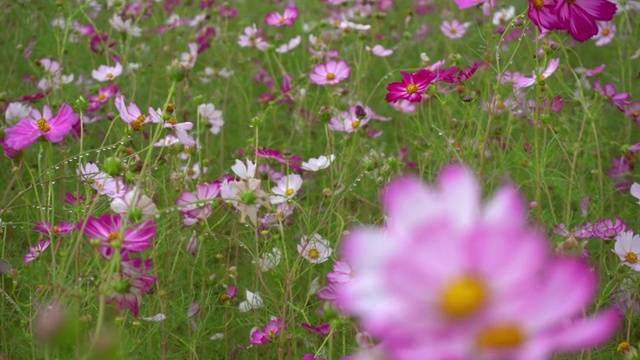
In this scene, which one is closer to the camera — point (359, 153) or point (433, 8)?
point (359, 153)

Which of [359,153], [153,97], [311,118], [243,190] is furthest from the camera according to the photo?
[153,97]

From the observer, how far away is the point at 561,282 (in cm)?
32

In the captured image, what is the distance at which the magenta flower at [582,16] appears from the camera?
3.13 feet

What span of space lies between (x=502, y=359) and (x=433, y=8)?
3026 millimetres

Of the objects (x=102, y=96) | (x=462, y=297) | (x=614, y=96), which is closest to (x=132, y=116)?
(x=102, y=96)

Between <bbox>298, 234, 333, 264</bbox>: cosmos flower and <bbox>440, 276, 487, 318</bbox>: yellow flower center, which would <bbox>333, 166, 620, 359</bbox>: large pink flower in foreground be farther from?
<bbox>298, 234, 333, 264</bbox>: cosmos flower

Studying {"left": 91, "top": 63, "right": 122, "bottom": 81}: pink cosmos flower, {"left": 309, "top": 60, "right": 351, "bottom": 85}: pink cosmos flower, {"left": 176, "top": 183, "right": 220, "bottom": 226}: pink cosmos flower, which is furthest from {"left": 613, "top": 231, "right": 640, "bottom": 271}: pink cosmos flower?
{"left": 91, "top": 63, "right": 122, "bottom": 81}: pink cosmos flower

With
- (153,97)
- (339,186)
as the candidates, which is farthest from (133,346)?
(153,97)

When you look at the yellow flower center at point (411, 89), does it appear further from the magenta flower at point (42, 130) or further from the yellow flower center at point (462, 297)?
the yellow flower center at point (462, 297)

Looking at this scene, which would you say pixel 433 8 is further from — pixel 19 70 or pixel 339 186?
pixel 339 186

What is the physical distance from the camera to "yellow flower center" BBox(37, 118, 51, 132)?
1.07m

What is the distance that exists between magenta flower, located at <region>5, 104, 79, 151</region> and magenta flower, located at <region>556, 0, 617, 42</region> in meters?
0.72

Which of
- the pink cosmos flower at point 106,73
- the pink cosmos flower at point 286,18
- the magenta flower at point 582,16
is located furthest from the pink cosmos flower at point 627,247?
the pink cosmos flower at point 286,18

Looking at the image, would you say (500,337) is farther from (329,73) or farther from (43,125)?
(329,73)
